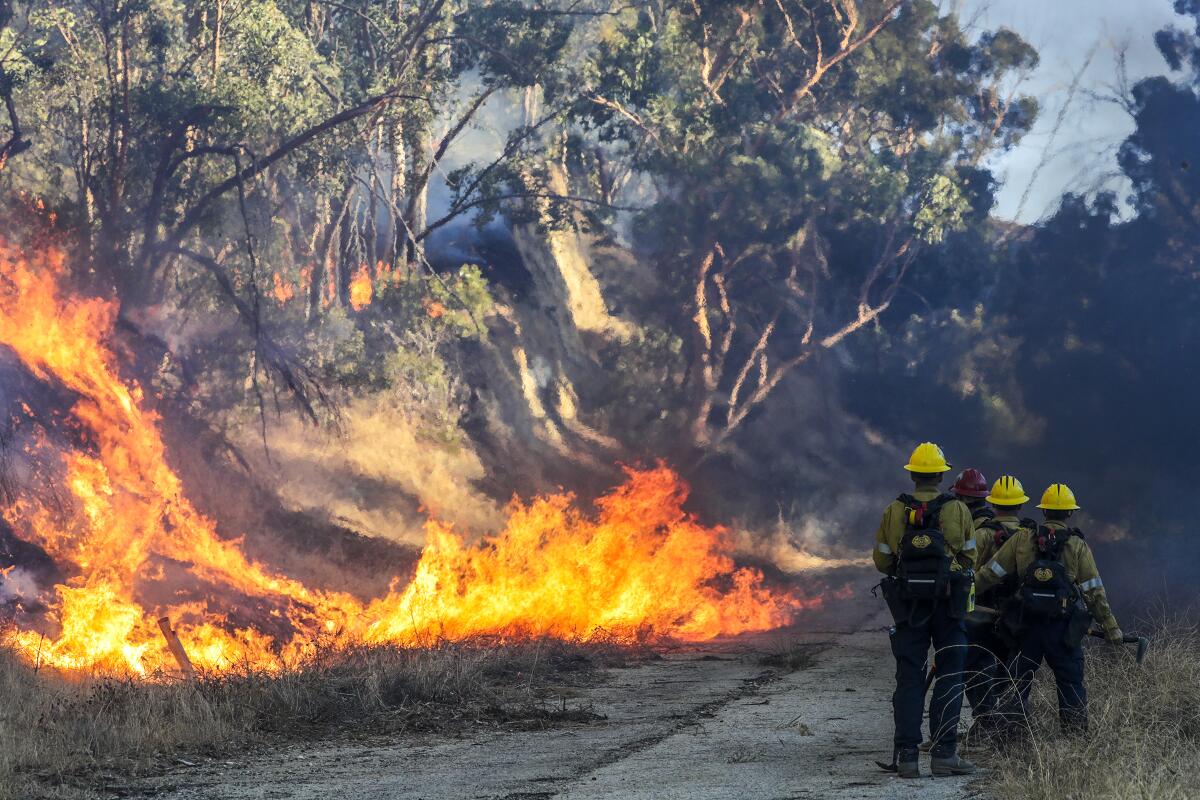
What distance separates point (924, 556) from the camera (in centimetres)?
855

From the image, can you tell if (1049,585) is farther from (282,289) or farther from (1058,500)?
(282,289)

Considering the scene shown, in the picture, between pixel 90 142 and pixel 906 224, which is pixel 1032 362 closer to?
pixel 906 224

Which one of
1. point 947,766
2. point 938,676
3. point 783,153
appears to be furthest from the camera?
point 783,153

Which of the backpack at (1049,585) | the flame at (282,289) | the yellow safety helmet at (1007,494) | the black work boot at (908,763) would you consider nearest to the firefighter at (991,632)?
the yellow safety helmet at (1007,494)

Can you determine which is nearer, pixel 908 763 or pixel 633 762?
pixel 908 763

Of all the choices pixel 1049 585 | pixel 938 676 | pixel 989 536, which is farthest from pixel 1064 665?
pixel 989 536

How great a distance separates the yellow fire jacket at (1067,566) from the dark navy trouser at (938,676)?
700 millimetres

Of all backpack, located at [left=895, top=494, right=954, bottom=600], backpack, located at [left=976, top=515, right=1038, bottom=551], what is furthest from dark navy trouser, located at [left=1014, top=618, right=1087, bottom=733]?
backpack, located at [left=895, top=494, right=954, bottom=600]

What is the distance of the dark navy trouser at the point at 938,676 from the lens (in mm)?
8500

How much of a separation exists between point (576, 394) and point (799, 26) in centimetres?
929

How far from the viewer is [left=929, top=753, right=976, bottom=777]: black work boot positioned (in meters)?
8.51

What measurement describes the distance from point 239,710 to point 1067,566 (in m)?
6.42

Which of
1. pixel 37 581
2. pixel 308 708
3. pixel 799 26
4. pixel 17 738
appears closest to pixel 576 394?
pixel 799 26

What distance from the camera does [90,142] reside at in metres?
23.6
